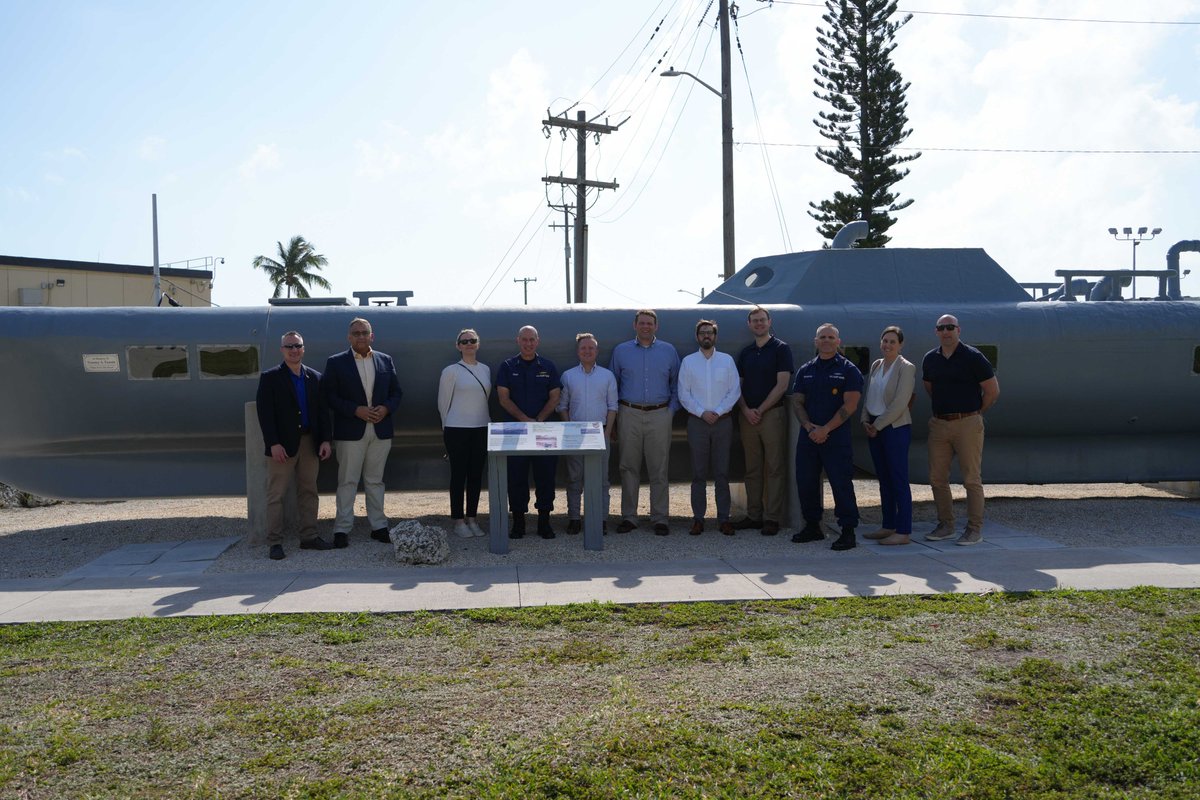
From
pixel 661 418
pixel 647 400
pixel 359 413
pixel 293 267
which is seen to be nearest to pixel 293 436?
pixel 359 413

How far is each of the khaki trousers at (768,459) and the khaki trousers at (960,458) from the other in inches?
47.5

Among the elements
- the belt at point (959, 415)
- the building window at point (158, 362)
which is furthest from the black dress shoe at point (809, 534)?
the building window at point (158, 362)

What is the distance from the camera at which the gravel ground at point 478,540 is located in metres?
7.64

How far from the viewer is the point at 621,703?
14.0 feet

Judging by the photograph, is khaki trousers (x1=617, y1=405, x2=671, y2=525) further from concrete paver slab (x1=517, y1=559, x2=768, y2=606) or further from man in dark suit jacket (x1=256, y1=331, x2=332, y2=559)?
man in dark suit jacket (x1=256, y1=331, x2=332, y2=559)

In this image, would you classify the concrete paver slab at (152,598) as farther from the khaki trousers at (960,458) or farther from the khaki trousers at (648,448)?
the khaki trousers at (960,458)

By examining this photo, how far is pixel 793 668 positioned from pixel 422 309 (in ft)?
18.5

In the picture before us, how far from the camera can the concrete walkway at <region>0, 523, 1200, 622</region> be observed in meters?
6.16

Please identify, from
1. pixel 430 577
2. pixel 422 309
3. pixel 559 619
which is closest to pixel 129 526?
pixel 422 309

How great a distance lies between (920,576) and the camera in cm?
679

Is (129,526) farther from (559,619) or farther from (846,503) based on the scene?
(846,503)

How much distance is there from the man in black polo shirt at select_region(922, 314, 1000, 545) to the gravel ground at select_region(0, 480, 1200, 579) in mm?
874

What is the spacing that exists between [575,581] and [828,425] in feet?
8.10

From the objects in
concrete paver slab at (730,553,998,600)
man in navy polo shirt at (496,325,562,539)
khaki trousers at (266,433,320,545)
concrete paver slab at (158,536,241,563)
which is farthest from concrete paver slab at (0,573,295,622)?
concrete paver slab at (730,553,998,600)
